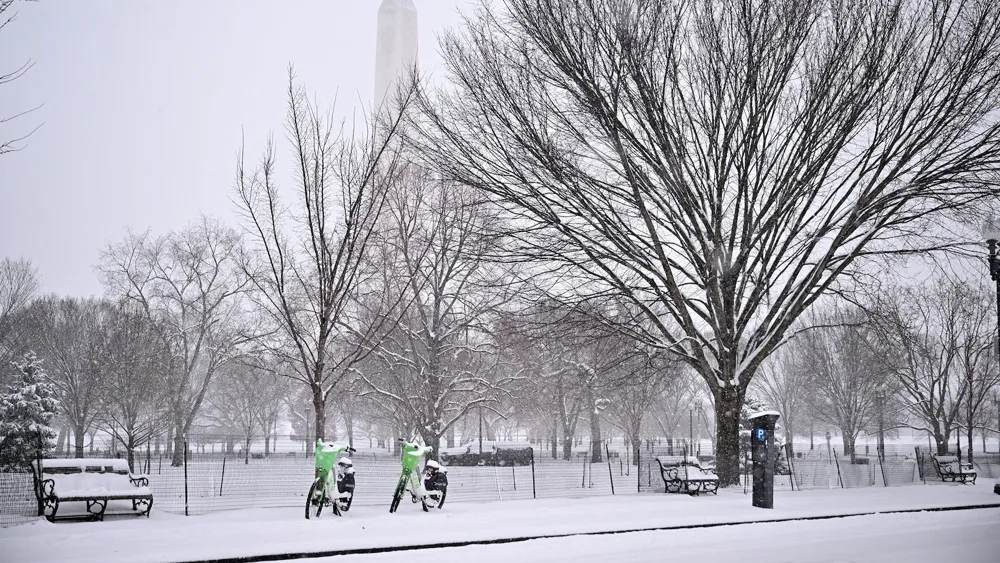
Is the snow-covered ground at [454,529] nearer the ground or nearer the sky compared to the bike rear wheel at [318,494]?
nearer the ground

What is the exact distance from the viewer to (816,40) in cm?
1617

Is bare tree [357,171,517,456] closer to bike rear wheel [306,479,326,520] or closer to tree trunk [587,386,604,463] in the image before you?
tree trunk [587,386,604,463]

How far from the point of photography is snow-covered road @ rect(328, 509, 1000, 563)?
833 cm

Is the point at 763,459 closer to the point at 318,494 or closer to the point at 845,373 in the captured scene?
the point at 318,494

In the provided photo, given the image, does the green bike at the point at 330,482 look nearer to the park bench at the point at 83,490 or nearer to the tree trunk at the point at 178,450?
the park bench at the point at 83,490

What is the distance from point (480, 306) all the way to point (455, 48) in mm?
11469

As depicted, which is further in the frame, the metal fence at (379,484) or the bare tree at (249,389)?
the bare tree at (249,389)

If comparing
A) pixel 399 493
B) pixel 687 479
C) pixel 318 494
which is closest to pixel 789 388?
pixel 687 479

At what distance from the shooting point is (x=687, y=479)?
1678 cm

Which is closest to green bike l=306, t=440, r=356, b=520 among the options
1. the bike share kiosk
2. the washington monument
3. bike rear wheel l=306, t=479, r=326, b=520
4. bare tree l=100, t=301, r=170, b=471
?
bike rear wheel l=306, t=479, r=326, b=520

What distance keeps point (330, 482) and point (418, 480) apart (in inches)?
64.3

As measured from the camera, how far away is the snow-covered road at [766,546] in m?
8.33


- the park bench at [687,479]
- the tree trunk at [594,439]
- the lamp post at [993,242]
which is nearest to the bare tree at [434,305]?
the park bench at [687,479]

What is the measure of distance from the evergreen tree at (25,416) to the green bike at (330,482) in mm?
18668
